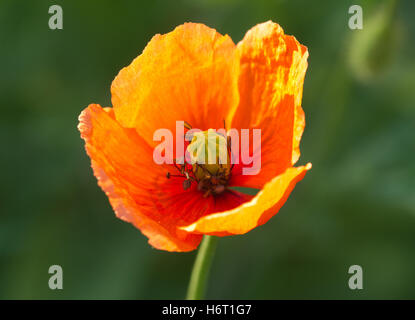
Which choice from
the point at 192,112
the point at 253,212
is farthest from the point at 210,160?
the point at 253,212

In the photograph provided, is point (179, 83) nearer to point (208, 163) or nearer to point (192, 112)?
point (192, 112)

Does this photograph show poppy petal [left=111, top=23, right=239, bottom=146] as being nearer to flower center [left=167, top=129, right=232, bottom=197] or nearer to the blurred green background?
flower center [left=167, top=129, right=232, bottom=197]

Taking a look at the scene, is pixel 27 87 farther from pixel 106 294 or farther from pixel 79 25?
pixel 106 294

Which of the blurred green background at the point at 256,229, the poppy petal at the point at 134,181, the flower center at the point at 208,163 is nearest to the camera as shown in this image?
the poppy petal at the point at 134,181

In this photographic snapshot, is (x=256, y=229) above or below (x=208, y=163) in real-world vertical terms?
below

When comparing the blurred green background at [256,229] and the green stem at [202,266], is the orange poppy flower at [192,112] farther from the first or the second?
the blurred green background at [256,229]

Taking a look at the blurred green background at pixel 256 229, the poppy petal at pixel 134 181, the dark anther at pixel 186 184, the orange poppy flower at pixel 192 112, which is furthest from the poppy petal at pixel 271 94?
the blurred green background at pixel 256 229

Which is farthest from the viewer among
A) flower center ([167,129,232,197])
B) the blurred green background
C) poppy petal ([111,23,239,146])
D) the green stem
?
the blurred green background

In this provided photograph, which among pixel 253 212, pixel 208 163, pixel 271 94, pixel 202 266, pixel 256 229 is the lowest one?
pixel 202 266

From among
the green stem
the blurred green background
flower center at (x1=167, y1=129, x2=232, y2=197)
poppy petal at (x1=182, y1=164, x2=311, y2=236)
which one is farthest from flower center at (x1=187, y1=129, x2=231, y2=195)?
the blurred green background
